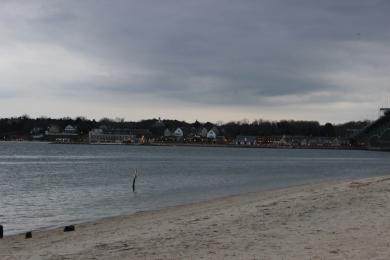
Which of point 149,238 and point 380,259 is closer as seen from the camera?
point 380,259

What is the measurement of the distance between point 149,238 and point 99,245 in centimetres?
136

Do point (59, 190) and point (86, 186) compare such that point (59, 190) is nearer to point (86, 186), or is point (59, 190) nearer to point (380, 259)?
point (86, 186)

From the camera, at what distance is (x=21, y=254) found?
1356 cm

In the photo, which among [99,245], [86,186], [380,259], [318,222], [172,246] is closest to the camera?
[380,259]

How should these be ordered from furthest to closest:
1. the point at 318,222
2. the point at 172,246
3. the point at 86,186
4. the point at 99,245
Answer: the point at 86,186 → the point at 318,222 → the point at 99,245 → the point at 172,246

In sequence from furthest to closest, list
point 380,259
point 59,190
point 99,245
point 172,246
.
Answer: point 59,190
point 99,245
point 172,246
point 380,259

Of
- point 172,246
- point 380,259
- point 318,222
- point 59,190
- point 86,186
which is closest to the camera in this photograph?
point 380,259

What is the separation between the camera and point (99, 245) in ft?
45.8

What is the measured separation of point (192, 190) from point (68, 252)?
96.5 ft

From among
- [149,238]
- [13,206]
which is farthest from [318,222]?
[13,206]

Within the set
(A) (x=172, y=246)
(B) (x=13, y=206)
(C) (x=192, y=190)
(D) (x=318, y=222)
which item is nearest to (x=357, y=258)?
(A) (x=172, y=246)

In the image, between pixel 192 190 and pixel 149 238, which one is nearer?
pixel 149 238

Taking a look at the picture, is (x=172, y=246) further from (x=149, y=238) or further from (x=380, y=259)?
(x=380, y=259)

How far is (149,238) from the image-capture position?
48.2 ft
